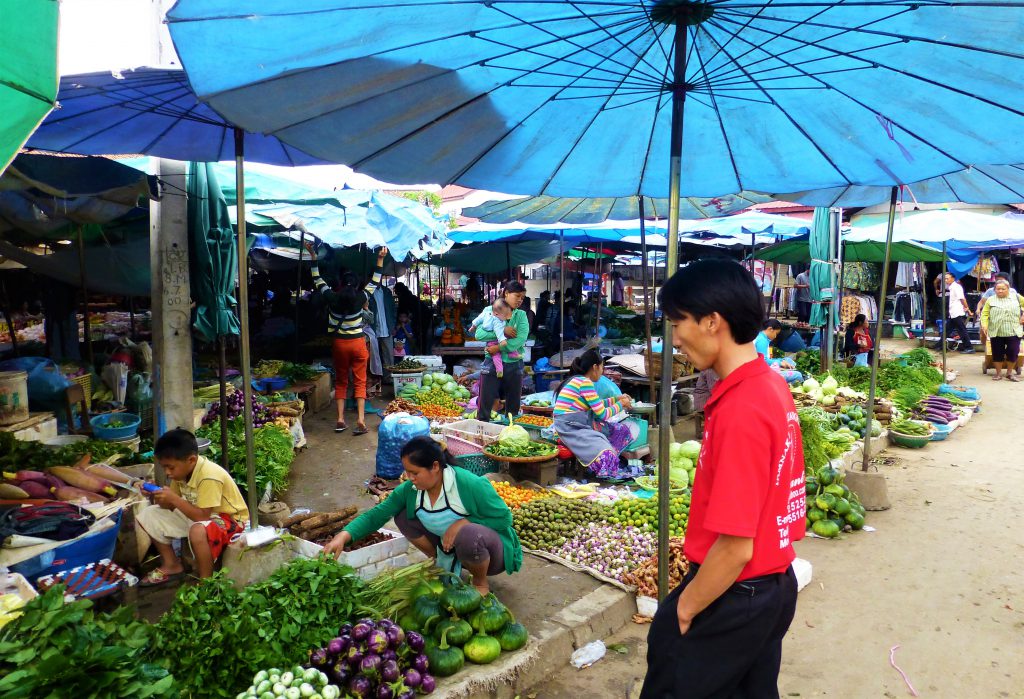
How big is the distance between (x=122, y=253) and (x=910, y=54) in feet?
26.6

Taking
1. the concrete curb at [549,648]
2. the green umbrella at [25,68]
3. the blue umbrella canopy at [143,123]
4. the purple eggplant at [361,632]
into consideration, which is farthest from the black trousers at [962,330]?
the green umbrella at [25,68]

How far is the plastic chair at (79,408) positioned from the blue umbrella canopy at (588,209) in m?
4.36

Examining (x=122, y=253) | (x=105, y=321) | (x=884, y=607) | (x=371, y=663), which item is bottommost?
(x=884, y=607)

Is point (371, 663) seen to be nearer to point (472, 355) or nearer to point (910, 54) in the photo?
point (910, 54)

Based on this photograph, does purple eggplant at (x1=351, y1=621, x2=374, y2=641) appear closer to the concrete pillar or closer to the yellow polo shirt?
the yellow polo shirt

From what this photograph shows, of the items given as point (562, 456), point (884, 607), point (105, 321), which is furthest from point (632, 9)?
point (105, 321)

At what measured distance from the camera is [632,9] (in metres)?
2.59

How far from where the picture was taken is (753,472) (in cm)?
188

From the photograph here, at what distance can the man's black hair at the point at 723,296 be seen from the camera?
2.00 metres

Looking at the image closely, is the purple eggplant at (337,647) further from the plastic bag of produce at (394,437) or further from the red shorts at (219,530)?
the plastic bag of produce at (394,437)

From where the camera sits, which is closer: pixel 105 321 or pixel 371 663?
pixel 371 663

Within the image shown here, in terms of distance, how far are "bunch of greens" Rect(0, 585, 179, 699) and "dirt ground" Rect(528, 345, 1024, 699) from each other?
186 centimetres

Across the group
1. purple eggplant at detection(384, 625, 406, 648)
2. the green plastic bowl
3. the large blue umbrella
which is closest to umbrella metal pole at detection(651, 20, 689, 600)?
the large blue umbrella

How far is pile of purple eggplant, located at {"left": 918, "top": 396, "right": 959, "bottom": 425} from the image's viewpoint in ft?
31.4
